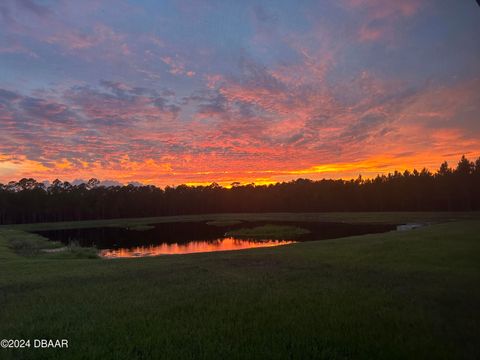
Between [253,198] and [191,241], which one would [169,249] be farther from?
[253,198]

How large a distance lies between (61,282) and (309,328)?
11.7 m

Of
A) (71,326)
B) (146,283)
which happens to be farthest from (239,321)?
(146,283)

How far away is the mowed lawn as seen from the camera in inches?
258

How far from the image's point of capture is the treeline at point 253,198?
4262 inches

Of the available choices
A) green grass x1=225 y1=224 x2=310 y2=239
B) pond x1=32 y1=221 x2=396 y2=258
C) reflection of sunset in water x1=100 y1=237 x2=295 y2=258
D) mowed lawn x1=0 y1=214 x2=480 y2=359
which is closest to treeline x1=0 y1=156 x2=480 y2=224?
pond x1=32 y1=221 x2=396 y2=258

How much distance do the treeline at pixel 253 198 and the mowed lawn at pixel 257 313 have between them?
11038 centimetres

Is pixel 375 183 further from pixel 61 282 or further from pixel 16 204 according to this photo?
pixel 16 204

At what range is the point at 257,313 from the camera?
8.59 m

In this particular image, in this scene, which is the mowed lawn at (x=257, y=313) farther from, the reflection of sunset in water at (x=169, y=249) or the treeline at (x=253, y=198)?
the treeline at (x=253, y=198)

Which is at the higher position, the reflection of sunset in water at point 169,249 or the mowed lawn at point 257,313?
the mowed lawn at point 257,313

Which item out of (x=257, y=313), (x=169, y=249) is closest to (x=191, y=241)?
(x=169, y=249)

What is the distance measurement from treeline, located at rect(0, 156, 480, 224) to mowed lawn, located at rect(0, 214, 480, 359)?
11038 centimetres

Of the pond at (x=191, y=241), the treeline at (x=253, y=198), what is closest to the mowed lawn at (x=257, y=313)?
the pond at (x=191, y=241)

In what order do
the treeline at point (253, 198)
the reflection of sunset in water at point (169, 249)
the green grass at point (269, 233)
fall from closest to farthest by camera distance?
the reflection of sunset in water at point (169, 249) < the green grass at point (269, 233) < the treeline at point (253, 198)
